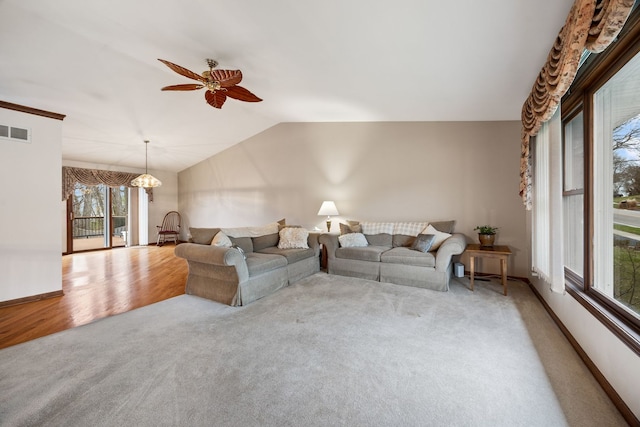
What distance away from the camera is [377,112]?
A: 14.4ft

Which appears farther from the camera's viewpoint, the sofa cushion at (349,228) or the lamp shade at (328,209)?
the lamp shade at (328,209)

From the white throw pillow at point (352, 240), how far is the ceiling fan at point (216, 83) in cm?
245

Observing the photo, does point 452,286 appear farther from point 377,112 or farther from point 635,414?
point 377,112

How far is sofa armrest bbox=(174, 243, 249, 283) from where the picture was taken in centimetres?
297

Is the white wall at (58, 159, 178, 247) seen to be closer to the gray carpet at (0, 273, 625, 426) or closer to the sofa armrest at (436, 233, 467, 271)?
the gray carpet at (0, 273, 625, 426)

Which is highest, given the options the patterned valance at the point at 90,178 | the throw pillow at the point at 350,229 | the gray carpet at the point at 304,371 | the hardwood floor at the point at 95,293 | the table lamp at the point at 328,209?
the patterned valance at the point at 90,178

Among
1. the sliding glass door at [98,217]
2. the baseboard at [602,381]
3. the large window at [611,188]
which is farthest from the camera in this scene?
the sliding glass door at [98,217]

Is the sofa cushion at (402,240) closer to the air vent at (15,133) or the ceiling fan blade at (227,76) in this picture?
the ceiling fan blade at (227,76)

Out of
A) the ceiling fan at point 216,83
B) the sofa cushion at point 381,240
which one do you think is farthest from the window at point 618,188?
the ceiling fan at point 216,83

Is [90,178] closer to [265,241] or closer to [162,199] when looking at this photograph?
[162,199]

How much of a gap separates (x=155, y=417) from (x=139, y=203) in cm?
778

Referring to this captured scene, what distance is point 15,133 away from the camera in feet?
10.6

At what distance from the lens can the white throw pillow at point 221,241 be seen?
3.33 metres

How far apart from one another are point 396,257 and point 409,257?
0.18 metres
